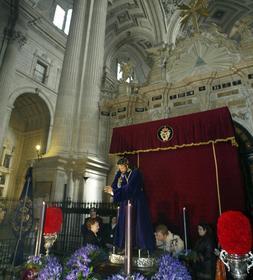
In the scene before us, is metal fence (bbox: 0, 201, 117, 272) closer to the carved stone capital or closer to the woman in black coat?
the woman in black coat

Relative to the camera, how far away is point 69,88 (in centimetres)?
938

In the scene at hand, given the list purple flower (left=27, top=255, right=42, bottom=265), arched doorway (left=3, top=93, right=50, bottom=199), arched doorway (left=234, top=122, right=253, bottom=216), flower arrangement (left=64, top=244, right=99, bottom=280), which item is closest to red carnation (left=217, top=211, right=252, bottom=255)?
flower arrangement (left=64, top=244, right=99, bottom=280)

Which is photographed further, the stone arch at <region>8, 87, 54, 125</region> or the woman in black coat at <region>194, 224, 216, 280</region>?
the stone arch at <region>8, 87, 54, 125</region>

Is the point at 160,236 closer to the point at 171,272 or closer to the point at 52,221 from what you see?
the point at 52,221

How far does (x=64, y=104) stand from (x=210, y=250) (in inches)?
281

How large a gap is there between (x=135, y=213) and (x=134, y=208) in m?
0.08

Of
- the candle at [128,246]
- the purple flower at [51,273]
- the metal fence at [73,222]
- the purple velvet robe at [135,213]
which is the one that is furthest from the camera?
the metal fence at [73,222]

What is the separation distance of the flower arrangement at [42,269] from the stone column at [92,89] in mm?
5480

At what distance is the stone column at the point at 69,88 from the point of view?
28.4 feet

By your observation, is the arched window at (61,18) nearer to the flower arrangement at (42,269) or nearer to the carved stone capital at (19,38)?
the carved stone capital at (19,38)

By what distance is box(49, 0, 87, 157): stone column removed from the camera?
8648 millimetres

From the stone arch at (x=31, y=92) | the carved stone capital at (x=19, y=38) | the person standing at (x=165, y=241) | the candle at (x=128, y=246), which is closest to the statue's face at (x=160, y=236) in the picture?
the person standing at (x=165, y=241)

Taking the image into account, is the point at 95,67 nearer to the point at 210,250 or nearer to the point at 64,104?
the point at 64,104

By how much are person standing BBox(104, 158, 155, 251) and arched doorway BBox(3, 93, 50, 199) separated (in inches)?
571
